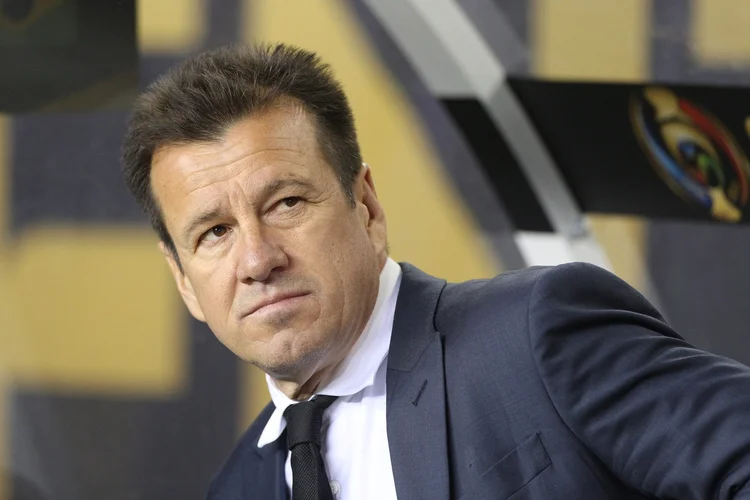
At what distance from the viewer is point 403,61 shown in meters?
2.19

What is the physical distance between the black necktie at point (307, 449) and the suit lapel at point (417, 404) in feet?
0.44

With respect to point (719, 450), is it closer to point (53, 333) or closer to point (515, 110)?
point (515, 110)

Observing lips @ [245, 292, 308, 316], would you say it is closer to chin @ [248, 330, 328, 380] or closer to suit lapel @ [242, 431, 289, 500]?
chin @ [248, 330, 328, 380]

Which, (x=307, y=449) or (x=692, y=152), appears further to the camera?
(x=692, y=152)

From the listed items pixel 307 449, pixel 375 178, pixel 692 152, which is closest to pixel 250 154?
pixel 307 449

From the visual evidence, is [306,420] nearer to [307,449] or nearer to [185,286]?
[307,449]

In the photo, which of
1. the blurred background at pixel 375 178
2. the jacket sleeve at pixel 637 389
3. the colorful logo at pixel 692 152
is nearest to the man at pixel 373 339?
the jacket sleeve at pixel 637 389

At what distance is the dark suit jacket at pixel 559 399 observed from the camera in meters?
1.02

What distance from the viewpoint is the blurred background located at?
6.75 feet

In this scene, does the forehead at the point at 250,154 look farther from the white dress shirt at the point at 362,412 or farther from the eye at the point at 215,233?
the white dress shirt at the point at 362,412

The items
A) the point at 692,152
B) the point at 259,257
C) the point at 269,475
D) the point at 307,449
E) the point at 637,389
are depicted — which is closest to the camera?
the point at 637,389

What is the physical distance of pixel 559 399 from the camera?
110 cm

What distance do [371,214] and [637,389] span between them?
Result: 0.50 metres

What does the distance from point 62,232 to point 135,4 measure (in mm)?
576
